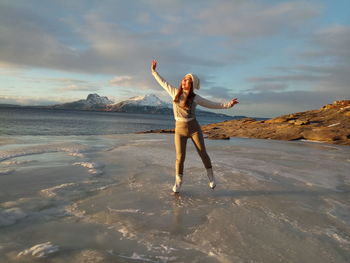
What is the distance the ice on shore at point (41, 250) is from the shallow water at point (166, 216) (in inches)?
0.5

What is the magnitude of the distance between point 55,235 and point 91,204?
119cm

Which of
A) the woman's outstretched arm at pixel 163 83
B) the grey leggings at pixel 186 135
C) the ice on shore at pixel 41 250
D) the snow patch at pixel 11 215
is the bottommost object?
the snow patch at pixel 11 215

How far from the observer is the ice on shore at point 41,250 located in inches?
111

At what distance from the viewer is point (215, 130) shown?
26062mm

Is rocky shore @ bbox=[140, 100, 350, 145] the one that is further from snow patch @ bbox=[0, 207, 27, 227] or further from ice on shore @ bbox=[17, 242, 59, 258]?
ice on shore @ bbox=[17, 242, 59, 258]

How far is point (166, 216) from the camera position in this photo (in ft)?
13.4

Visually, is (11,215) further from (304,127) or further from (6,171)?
(304,127)

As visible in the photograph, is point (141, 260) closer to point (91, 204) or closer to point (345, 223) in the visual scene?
point (91, 204)

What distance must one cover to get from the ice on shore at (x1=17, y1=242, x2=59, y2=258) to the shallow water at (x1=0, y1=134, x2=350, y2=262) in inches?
0.5

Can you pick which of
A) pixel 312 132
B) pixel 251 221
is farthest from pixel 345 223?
pixel 312 132

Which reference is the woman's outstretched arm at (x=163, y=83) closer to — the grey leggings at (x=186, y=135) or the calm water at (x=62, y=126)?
the grey leggings at (x=186, y=135)

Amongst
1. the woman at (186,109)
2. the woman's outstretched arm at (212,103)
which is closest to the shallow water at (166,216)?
the woman at (186,109)

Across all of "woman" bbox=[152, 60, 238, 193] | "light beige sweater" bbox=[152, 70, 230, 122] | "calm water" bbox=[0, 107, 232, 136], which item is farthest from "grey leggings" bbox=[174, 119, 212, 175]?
"calm water" bbox=[0, 107, 232, 136]

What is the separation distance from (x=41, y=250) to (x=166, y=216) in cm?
183
